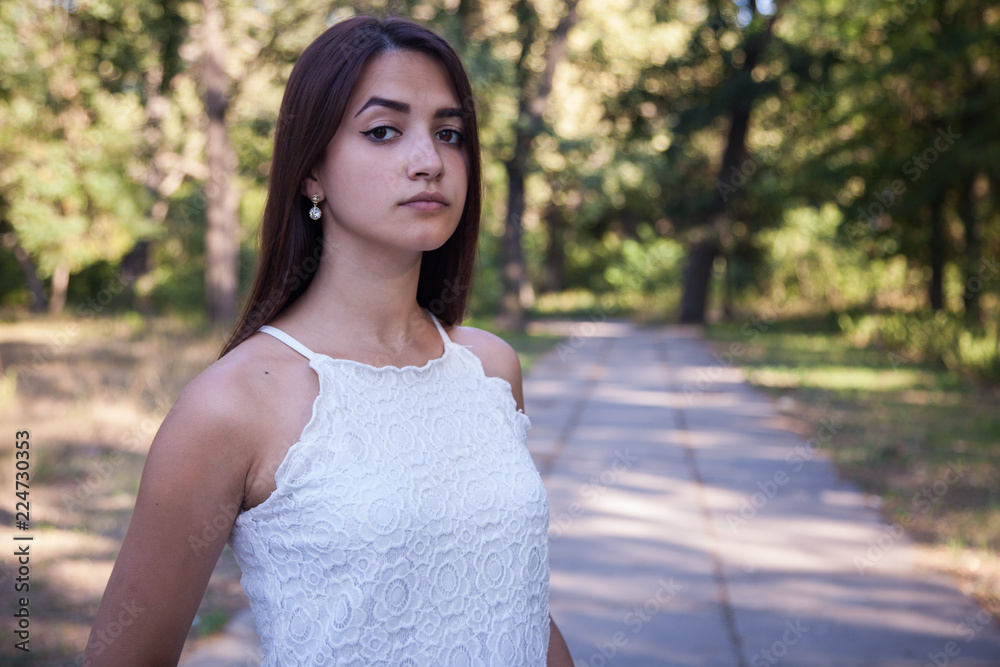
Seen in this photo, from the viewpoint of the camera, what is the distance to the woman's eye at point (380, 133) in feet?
4.50

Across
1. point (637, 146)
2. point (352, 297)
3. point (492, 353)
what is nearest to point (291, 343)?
point (352, 297)

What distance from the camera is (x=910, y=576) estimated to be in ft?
13.7

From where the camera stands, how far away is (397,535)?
52.2 inches

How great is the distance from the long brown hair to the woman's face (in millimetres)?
24

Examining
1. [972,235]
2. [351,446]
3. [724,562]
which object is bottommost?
[724,562]

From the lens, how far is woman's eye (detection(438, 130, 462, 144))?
1465 millimetres

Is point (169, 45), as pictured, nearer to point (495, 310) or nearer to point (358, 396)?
point (358, 396)

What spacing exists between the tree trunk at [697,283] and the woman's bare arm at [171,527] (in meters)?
18.6

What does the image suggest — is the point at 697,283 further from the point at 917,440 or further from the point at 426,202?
the point at 426,202

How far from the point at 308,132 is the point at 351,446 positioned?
526mm

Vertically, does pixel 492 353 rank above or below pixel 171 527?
above

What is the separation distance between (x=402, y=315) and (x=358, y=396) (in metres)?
0.22

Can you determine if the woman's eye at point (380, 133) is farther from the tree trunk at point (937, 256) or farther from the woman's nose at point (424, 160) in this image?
the tree trunk at point (937, 256)

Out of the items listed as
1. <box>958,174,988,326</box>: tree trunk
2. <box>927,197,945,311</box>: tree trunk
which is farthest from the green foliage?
<box>927,197,945,311</box>: tree trunk
